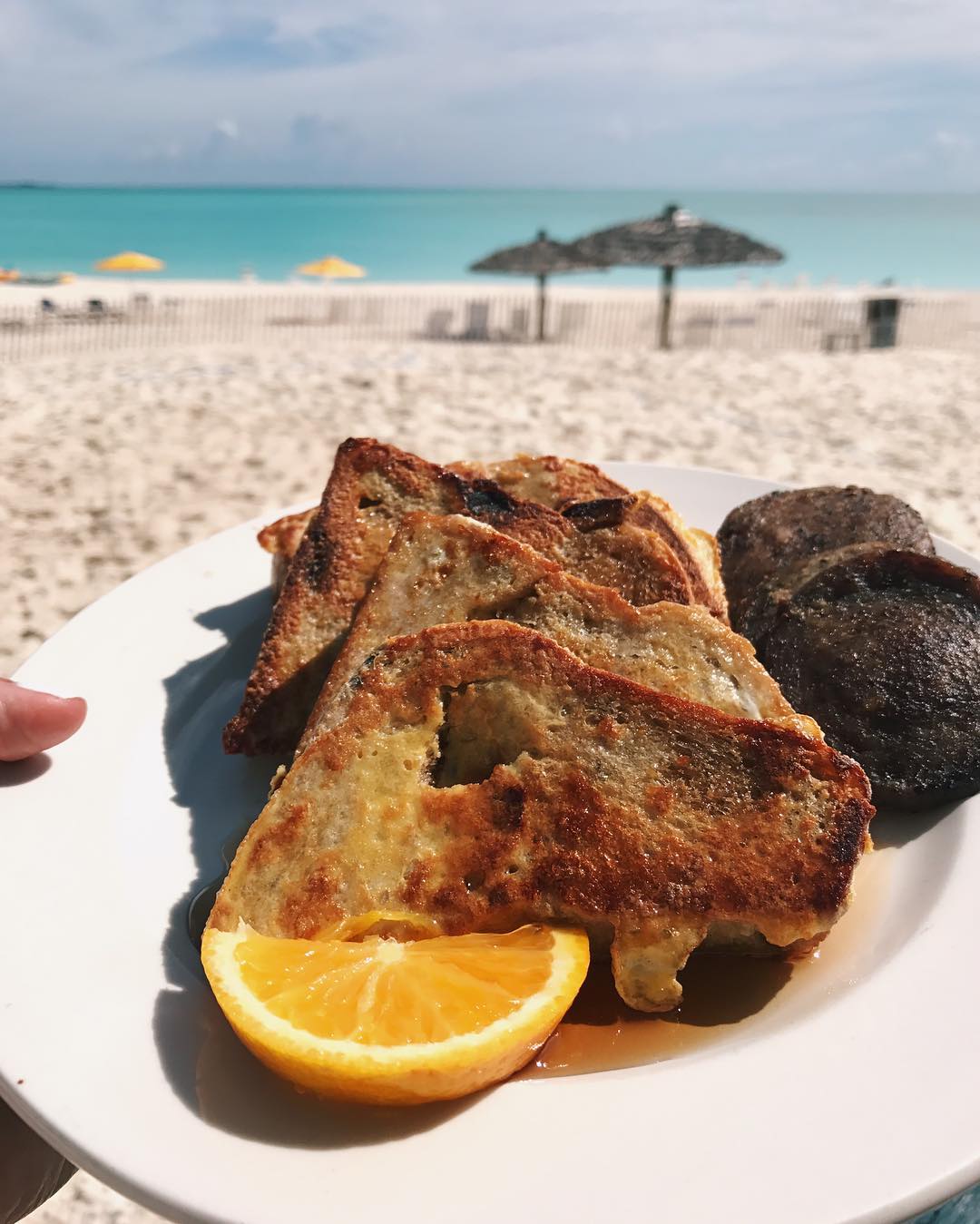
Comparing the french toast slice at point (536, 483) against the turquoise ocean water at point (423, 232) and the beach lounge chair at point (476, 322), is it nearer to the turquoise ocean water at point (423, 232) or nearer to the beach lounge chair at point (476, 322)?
the beach lounge chair at point (476, 322)

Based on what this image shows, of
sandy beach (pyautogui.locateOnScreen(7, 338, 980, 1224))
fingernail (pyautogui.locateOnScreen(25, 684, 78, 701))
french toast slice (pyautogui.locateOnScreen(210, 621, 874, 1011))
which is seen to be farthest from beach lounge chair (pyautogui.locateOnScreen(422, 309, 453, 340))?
french toast slice (pyautogui.locateOnScreen(210, 621, 874, 1011))

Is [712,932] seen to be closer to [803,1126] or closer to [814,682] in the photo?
[803,1126]

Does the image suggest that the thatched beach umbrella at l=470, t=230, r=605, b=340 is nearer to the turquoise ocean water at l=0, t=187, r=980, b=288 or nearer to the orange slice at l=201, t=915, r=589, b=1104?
the orange slice at l=201, t=915, r=589, b=1104

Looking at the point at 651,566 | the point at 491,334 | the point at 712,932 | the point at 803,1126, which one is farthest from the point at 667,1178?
the point at 491,334

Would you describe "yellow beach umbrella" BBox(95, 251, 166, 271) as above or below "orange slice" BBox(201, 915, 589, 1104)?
above

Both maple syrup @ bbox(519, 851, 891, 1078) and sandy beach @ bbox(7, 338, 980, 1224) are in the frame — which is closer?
maple syrup @ bbox(519, 851, 891, 1078)

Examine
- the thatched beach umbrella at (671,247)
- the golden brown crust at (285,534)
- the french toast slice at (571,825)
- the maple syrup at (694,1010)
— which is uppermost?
the thatched beach umbrella at (671,247)

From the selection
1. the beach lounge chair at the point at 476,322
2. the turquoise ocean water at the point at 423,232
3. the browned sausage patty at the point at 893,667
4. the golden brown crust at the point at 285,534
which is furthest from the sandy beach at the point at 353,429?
the turquoise ocean water at the point at 423,232
